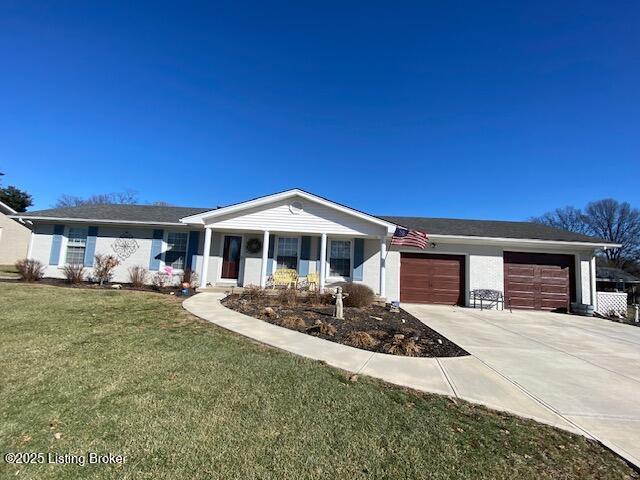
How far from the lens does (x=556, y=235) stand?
1521 cm

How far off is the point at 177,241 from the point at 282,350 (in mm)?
10885

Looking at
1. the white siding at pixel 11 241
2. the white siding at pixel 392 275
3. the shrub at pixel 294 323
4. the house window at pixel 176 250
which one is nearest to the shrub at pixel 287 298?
the shrub at pixel 294 323

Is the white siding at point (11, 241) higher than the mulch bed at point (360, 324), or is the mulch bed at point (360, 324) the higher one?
the white siding at point (11, 241)

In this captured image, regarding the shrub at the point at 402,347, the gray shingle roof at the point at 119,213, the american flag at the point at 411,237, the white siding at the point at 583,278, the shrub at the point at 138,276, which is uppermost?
the gray shingle roof at the point at 119,213

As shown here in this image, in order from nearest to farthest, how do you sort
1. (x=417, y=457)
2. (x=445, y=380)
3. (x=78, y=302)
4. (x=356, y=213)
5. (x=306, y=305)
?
(x=417, y=457) < (x=445, y=380) < (x=78, y=302) < (x=306, y=305) < (x=356, y=213)

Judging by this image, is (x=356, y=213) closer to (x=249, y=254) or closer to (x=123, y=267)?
(x=249, y=254)

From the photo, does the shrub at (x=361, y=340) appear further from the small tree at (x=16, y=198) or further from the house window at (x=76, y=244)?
the small tree at (x=16, y=198)

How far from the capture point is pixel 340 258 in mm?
14562

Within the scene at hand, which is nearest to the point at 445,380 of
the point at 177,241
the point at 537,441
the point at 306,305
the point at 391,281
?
the point at 537,441

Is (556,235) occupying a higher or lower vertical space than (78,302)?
higher

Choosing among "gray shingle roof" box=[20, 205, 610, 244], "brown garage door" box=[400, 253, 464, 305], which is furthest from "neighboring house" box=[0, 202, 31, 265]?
"brown garage door" box=[400, 253, 464, 305]

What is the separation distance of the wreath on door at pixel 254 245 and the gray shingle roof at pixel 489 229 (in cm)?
753

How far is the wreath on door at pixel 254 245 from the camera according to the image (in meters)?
→ 14.6

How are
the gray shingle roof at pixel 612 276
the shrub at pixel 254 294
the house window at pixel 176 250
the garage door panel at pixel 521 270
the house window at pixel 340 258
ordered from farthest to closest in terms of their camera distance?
the gray shingle roof at pixel 612 276
the garage door panel at pixel 521 270
the house window at pixel 176 250
the house window at pixel 340 258
the shrub at pixel 254 294
